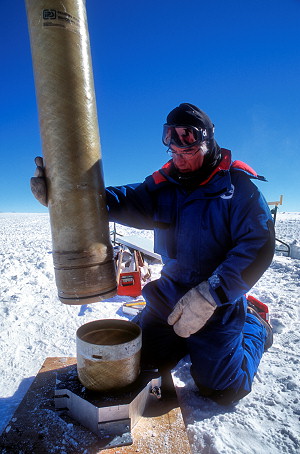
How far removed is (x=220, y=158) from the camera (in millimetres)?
2293

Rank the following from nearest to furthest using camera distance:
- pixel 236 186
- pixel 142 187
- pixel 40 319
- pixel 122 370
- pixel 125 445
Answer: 1. pixel 125 445
2. pixel 122 370
3. pixel 236 186
4. pixel 142 187
5. pixel 40 319

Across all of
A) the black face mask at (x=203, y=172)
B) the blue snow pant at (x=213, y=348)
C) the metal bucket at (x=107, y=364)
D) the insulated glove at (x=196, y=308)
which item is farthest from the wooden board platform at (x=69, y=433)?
the black face mask at (x=203, y=172)

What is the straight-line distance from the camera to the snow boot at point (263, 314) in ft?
9.30

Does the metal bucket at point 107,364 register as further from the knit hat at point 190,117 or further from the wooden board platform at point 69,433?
the knit hat at point 190,117

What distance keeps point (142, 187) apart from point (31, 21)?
1.35 metres

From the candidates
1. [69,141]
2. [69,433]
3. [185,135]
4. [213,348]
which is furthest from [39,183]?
[213,348]

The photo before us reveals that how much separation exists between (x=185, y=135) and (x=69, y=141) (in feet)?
2.85

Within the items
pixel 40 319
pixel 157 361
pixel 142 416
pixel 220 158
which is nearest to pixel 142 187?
pixel 220 158

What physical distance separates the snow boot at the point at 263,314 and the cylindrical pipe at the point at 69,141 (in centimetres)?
181

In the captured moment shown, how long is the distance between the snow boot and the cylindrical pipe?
1810mm

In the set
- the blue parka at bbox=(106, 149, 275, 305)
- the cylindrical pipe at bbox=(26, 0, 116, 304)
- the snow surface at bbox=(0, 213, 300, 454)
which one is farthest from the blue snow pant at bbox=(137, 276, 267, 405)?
the cylindrical pipe at bbox=(26, 0, 116, 304)

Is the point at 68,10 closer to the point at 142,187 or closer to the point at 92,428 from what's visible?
the point at 142,187

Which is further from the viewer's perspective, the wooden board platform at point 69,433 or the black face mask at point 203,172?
the black face mask at point 203,172

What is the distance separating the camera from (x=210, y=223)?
7.02 feet
